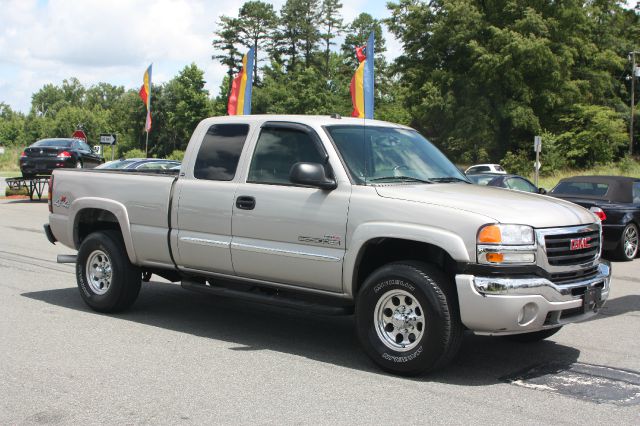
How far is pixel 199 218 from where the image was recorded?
6875mm

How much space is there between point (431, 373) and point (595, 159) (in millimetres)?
54000

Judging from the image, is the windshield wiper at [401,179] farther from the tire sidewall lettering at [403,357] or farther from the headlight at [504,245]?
the tire sidewall lettering at [403,357]

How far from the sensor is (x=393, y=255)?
6117mm

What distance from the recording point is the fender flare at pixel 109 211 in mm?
7488

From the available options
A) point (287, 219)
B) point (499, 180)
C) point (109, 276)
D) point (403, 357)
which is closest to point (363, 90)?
point (499, 180)

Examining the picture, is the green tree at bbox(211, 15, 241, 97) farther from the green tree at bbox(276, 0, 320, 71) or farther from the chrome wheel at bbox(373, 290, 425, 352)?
the chrome wheel at bbox(373, 290, 425, 352)

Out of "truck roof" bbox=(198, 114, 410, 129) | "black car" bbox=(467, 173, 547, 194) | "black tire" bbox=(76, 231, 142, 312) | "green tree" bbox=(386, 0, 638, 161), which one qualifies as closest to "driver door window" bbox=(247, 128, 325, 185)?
"truck roof" bbox=(198, 114, 410, 129)

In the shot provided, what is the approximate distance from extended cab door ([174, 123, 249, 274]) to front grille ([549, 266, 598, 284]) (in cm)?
277

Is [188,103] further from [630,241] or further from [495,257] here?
[495,257]

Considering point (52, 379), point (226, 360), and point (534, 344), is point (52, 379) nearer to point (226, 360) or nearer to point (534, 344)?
point (226, 360)

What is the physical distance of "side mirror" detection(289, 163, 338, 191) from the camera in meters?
5.93

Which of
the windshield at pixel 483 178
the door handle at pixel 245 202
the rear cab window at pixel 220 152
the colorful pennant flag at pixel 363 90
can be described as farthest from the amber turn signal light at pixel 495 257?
the colorful pennant flag at pixel 363 90

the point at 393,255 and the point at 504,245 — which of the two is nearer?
the point at 504,245

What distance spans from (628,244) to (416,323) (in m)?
9.55
